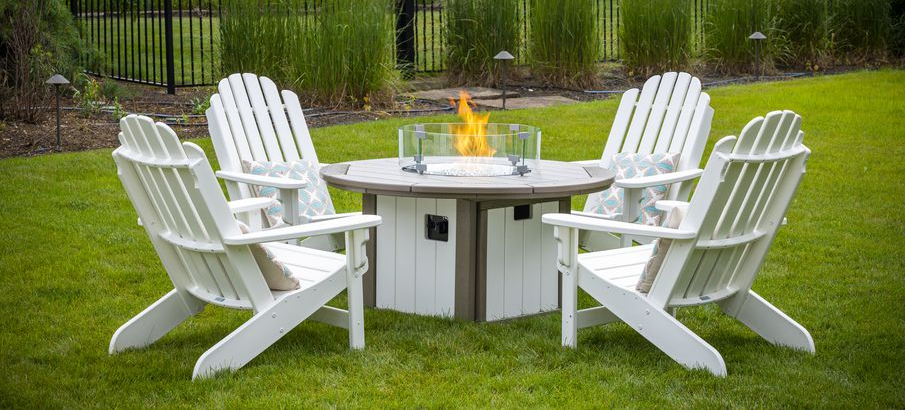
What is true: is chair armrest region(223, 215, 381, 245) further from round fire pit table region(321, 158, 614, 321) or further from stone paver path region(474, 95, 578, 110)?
stone paver path region(474, 95, 578, 110)

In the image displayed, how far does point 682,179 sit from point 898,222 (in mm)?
2049

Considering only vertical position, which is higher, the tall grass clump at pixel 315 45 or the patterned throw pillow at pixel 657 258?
the tall grass clump at pixel 315 45

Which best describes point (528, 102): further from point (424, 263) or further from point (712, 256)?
point (712, 256)

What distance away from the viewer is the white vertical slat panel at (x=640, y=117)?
571 cm

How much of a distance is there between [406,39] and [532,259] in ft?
23.8

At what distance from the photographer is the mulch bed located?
8344 mm

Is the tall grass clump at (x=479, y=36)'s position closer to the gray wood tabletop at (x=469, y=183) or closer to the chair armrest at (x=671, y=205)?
the gray wood tabletop at (x=469, y=183)

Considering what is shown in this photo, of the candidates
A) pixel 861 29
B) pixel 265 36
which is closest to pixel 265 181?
pixel 265 36

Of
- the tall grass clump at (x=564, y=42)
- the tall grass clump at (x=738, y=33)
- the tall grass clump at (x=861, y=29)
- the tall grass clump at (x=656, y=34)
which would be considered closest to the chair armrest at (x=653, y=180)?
the tall grass clump at (x=564, y=42)

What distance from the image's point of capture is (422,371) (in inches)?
154

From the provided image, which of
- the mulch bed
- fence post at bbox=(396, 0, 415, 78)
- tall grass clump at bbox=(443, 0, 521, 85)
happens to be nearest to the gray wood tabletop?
the mulch bed

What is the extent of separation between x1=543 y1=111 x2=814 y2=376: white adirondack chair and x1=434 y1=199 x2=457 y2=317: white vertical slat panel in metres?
0.57

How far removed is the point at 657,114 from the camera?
5.72 meters

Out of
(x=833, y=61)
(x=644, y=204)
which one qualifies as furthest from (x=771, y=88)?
(x=644, y=204)
